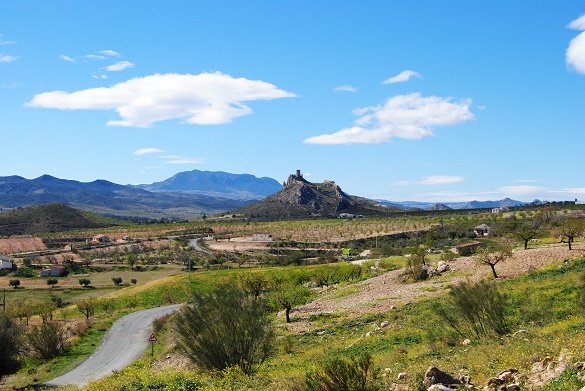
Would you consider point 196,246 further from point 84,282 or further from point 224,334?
point 224,334

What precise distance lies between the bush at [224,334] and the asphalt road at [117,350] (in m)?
7.90

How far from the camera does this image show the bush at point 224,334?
65.6 feet

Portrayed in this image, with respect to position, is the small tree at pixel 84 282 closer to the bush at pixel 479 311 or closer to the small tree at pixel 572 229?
the small tree at pixel 572 229

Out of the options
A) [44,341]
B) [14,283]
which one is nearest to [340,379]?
[44,341]

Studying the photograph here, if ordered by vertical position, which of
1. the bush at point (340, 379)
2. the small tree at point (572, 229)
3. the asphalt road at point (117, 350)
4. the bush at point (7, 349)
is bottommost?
the asphalt road at point (117, 350)

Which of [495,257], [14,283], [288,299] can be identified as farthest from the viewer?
[14,283]

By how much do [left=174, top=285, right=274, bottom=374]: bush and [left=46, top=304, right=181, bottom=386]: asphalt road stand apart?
7.90 m

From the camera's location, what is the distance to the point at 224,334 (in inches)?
782

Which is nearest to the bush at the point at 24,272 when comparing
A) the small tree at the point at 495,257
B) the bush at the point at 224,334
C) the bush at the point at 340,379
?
the small tree at the point at 495,257

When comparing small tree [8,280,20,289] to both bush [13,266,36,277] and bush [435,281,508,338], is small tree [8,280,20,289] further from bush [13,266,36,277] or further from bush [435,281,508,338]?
bush [435,281,508,338]

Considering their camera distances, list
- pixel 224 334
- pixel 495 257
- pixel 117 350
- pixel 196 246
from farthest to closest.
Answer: pixel 196 246 → pixel 495 257 → pixel 117 350 → pixel 224 334

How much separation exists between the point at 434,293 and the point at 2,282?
6826 centimetres

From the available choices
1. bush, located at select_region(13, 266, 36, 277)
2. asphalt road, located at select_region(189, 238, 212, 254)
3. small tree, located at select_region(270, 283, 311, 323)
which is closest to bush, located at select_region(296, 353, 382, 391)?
small tree, located at select_region(270, 283, 311, 323)

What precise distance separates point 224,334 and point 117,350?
23.1 meters
